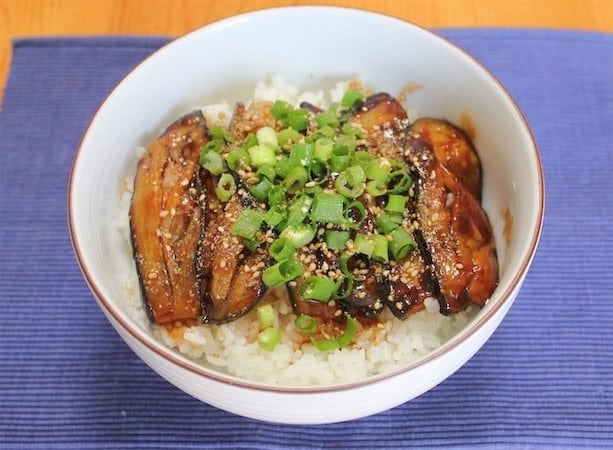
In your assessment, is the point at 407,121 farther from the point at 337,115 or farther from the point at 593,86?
the point at 593,86

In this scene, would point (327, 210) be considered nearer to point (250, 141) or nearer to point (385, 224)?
point (385, 224)

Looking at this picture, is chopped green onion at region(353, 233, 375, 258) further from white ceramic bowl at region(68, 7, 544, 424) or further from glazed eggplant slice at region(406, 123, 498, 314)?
white ceramic bowl at region(68, 7, 544, 424)

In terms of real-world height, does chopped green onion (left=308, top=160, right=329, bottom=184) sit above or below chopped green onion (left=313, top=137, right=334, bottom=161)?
below

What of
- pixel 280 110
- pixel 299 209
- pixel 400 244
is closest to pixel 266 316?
pixel 299 209

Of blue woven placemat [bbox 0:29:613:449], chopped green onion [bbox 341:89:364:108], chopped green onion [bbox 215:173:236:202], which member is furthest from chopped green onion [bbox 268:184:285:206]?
blue woven placemat [bbox 0:29:613:449]

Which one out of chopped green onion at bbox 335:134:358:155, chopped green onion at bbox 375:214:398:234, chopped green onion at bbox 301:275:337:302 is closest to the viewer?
chopped green onion at bbox 301:275:337:302

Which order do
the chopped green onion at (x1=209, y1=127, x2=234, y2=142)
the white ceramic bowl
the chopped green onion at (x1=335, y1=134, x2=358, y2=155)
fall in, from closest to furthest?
the white ceramic bowl
the chopped green onion at (x1=335, y1=134, x2=358, y2=155)
the chopped green onion at (x1=209, y1=127, x2=234, y2=142)
